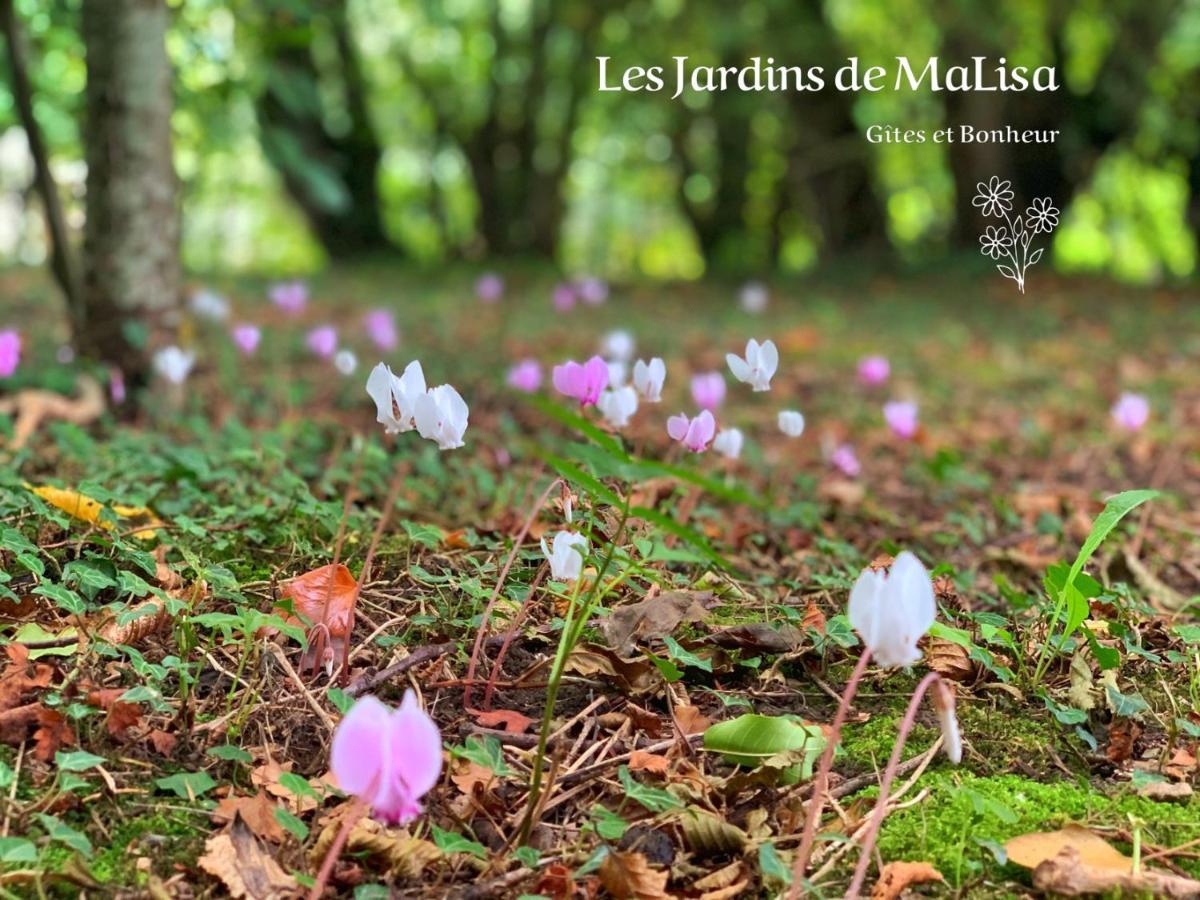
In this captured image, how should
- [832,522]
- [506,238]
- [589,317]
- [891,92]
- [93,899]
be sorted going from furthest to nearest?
1. [506,238]
2. [891,92]
3. [589,317]
4. [832,522]
5. [93,899]

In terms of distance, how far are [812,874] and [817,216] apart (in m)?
12.4

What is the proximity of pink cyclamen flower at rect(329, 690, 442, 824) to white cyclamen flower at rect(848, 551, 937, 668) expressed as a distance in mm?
510

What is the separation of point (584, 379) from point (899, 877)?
99 centimetres

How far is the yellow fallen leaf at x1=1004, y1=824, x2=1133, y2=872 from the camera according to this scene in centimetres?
149

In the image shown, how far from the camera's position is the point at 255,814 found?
1.53m

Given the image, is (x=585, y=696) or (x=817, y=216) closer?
(x=585, y=696)

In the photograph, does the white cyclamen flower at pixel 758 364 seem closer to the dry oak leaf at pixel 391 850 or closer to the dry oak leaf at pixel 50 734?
the dry oak leaf at pixel 391 850

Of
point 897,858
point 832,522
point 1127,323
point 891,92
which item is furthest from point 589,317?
point 897,858

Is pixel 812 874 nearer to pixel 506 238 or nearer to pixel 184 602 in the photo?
A: pixel 184 602

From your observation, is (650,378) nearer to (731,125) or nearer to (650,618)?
(650,618)

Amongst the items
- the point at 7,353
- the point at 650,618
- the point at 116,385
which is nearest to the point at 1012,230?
the point at 650,618

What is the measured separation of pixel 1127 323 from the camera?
7906 millimetres

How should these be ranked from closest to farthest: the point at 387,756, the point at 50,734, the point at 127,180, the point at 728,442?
the point at 387,756 → the point at 50,734 → the point at 728,442 → the point at 127,180

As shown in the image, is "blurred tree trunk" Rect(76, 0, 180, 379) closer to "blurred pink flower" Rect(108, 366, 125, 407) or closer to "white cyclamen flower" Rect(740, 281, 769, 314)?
"blurred pink flower" Rect(108, 366, 125, 407)
